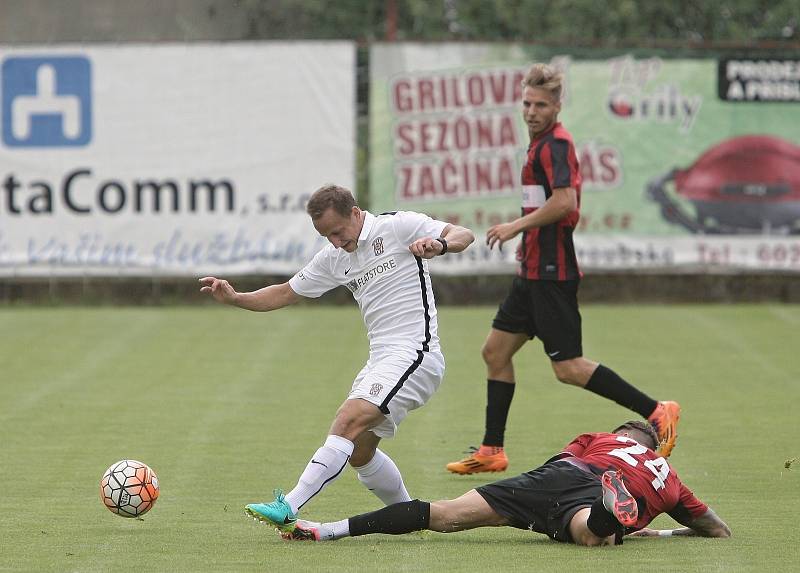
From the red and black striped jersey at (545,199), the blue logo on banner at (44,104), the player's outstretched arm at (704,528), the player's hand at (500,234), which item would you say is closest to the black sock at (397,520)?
the player's outstretched arm at (704,528)

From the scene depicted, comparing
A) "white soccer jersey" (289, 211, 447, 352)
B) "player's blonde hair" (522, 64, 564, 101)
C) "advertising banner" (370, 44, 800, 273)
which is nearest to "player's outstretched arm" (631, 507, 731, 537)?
"white soccer jersey" (289, 211, 447, 352)

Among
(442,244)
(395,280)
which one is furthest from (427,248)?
(395,280)

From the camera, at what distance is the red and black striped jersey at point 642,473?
6.64 meters

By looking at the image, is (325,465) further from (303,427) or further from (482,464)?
(303,427)

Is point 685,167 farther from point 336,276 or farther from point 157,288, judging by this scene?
point 336,276

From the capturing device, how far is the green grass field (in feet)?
21.8

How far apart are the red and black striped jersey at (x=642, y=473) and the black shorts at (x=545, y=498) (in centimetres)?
14

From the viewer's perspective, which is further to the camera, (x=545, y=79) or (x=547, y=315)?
(x=547, y=315)

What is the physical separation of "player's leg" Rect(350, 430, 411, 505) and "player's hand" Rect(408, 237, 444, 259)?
0.87m

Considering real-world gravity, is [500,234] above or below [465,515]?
above

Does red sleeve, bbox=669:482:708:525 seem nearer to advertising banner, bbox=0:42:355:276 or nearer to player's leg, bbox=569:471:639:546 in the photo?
player's leg, bbox=569:471:639:546

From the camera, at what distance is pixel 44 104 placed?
19.2m

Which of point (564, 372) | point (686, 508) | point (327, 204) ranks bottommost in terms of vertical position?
point (686, 508)

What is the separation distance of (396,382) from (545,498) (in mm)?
846
